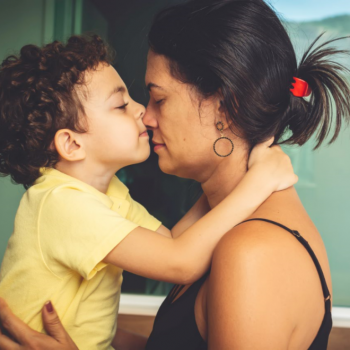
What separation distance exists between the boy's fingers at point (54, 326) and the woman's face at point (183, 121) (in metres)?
0.57

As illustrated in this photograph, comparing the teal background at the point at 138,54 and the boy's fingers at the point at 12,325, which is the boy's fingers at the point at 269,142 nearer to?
the boy's fingers at the point at 12,325

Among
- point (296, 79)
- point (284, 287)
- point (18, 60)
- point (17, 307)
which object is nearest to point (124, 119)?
point (18, 60)

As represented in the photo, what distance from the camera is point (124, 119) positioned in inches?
55.9

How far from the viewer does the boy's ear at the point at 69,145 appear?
1.36m

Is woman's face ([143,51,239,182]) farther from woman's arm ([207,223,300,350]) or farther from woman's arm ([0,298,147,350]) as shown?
woman's arm ([0,298,147,350])

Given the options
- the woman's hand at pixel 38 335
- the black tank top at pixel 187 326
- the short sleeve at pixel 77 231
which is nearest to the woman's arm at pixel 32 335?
the woman's hand at pixel 38 335

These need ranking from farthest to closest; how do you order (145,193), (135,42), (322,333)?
(145,193) → (135,42) → (322,333)

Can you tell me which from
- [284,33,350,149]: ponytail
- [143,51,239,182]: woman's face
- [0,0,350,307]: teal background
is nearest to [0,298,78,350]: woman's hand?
[143,51,239,182]: woman's face

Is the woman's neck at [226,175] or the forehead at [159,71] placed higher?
the forehead at [159,71]

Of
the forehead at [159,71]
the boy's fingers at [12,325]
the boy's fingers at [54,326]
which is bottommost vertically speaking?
the boy's fingers at [12,325]

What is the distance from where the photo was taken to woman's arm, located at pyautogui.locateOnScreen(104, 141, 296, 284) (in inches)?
43.5

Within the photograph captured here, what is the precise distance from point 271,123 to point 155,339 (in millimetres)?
699

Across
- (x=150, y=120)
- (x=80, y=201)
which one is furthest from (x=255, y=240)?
(x=150, y=120)

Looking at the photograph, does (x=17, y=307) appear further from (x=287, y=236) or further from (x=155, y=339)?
(x=287, y=236)
